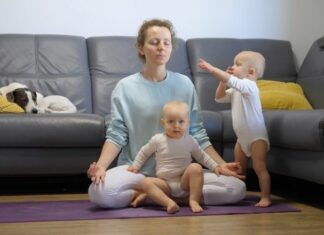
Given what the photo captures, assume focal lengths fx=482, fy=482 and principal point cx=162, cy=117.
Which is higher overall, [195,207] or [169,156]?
[169,156]

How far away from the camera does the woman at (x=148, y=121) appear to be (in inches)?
78.1

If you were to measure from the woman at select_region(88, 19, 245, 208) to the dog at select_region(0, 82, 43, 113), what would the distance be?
0.84 m

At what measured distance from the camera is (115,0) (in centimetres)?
338

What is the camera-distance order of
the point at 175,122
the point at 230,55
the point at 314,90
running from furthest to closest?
1. the point at 230,55
2. the point at 314,90
3. the point at 175,122

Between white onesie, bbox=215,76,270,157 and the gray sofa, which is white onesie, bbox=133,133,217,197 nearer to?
white onesie, bbox=215,76,270,157

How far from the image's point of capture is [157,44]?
2.04 metres

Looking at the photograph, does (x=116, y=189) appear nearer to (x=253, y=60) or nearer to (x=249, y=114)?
(x=249, y=114)

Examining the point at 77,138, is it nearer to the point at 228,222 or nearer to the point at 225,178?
the point at 225,178

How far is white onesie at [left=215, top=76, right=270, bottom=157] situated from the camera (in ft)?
6.92

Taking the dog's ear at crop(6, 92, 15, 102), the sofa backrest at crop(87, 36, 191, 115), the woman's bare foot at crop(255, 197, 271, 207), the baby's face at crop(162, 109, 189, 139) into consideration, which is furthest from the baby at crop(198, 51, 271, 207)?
the dog's ear at crop(6, 92, 15, 102)

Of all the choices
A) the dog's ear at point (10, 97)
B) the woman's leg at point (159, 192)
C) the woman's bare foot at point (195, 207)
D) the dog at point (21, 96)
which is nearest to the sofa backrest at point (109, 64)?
the dog at point (21, 96)

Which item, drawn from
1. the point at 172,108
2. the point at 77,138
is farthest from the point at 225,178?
the point at 77,138

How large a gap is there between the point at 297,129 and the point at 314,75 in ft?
4.15

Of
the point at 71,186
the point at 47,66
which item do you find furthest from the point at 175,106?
the point at 47,66
